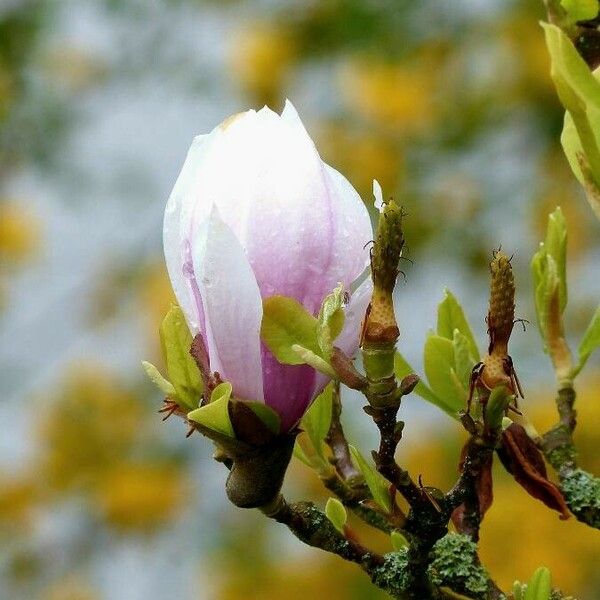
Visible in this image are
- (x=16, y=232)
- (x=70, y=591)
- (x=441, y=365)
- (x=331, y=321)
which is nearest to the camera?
(x=331, y=321)

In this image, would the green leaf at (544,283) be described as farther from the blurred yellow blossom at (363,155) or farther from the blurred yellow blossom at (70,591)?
the blurred yellow blossom at (70,591)

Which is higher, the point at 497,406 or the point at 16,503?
the point at 16,503

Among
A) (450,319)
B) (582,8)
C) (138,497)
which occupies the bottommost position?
(450,319)

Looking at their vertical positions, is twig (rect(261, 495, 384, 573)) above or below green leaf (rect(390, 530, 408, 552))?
below

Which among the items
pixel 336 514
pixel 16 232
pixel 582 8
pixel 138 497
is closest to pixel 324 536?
pixel 336 514

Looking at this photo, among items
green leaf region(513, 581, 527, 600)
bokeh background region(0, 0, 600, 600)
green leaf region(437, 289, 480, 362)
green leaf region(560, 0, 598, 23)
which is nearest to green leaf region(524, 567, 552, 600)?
green leaf region(513, 581, 527, 600)

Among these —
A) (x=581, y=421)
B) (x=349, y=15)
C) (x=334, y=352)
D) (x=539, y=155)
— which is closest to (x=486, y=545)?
(x=581, y=421)

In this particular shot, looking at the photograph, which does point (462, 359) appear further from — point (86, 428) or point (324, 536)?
point (86, 428)

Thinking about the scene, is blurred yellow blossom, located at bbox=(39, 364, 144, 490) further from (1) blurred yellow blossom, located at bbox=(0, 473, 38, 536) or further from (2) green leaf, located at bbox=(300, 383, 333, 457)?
(2) green leaf, located at bbox=(300, 383, 333, 457)
